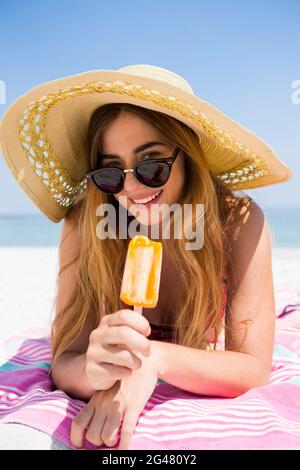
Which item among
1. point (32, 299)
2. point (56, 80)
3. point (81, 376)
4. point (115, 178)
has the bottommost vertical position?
point (32, 299)

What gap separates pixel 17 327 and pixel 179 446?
3026 millimetres

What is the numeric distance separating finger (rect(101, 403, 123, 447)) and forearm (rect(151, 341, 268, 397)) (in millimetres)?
271

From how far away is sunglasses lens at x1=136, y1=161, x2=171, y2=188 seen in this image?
94.3 inches

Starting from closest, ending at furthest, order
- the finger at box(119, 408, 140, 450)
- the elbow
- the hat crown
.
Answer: the finger at box(119, 408, 140, 450) → the elbow → the hat crown

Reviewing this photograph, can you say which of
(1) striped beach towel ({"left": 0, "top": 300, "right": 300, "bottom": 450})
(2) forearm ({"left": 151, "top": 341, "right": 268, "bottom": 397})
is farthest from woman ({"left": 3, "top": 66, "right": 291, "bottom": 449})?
(1) striped beach towel ({"left": 0, "top": 300, "right": 300, "bottom": 450})

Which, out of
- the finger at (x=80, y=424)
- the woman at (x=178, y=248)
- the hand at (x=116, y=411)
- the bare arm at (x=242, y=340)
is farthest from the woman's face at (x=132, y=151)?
the finger at (x=80, y=424)

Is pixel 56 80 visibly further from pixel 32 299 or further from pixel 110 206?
pixel 32 299

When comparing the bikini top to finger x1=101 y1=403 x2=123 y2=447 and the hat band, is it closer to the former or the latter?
the hat band

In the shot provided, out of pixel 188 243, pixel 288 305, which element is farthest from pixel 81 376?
pixel 288 305

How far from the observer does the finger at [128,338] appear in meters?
1.57

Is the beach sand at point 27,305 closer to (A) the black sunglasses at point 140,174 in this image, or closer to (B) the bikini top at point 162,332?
(B) the bikini top at point 162,332

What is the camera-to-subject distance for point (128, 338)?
5.12 ft

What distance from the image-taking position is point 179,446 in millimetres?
1830

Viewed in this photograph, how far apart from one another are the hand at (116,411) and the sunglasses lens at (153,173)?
0.95m
